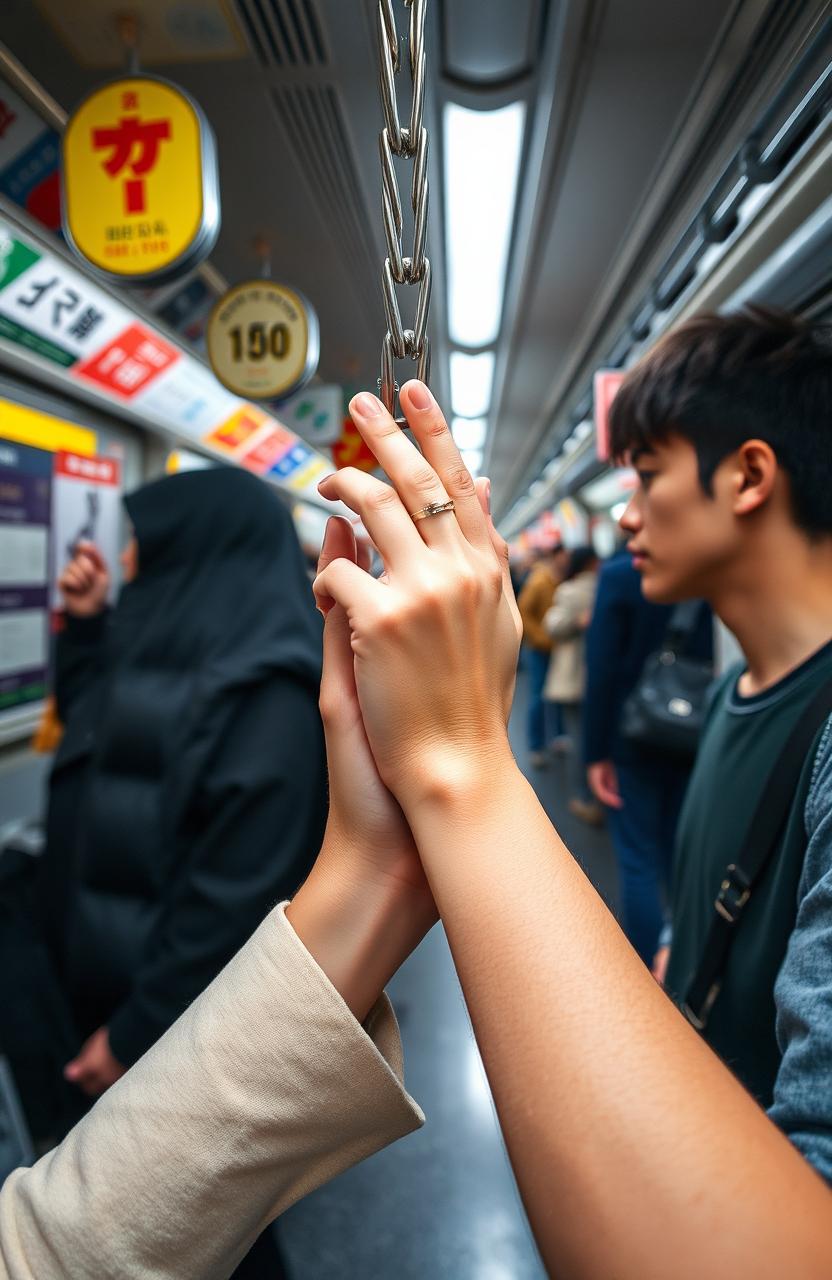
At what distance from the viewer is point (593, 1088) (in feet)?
1.09

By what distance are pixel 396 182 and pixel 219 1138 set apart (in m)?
0.58

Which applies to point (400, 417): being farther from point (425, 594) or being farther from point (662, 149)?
point (662, 149)

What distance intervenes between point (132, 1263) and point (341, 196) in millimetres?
1770

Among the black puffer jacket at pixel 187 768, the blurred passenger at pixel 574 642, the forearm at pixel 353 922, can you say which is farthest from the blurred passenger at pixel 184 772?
the blurred passenger at pixel 574 642

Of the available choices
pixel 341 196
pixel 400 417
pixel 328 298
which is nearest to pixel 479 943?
pixel 400 417

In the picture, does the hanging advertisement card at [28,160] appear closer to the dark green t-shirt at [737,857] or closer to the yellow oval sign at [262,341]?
the yellow oval sign at [262,341]

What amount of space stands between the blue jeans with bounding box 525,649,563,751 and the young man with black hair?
3.52 m

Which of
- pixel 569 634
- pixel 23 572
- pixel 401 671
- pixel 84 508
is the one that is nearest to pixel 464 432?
pixel 401 671

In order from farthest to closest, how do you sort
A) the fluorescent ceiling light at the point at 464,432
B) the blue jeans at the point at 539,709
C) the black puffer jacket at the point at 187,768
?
the blue jeans at the point at 539,709 < the black puffer jacket at the point at 187,768 < the fluorescent ceiling light at the point at 464,432

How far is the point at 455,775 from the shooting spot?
40cm

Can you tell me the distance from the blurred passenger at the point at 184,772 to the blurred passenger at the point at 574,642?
2892 mm

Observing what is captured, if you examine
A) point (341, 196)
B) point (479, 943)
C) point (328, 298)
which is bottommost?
point (479, 943)

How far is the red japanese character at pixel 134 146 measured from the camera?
1528 mm

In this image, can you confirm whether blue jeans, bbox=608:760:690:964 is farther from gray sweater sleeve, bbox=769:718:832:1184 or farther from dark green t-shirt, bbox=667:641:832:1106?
gray sweater sleeve, bbox=769:718:832:1184
